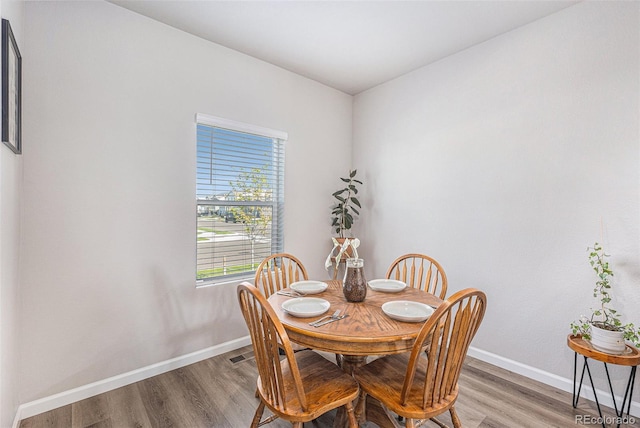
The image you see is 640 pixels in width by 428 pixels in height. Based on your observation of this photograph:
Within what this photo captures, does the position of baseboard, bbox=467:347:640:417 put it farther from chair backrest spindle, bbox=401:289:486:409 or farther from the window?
the window

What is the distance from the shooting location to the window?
2664 mm

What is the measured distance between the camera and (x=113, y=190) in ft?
7.16

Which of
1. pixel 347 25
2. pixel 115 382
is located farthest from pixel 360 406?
pixel 347 25

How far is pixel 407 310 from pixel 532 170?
162 cm

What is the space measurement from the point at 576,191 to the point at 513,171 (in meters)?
0.44

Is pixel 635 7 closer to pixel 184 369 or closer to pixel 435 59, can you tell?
pixel 435 59

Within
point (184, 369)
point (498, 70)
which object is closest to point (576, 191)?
point (498, 70)

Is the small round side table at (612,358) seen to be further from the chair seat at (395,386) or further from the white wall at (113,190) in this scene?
the white wall at (113,190)

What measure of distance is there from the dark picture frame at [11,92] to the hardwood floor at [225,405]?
1.67 metres

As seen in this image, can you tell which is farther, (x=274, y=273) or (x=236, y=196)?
(x=236, y=196)

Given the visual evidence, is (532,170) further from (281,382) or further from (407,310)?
(281,382)

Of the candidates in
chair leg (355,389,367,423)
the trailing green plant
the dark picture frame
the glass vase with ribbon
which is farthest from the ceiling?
chair leg (355,389,367,423)

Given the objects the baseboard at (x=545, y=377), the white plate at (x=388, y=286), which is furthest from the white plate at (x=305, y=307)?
the baseboard at (x=545, y=377)

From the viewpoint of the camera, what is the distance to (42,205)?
1930mm
